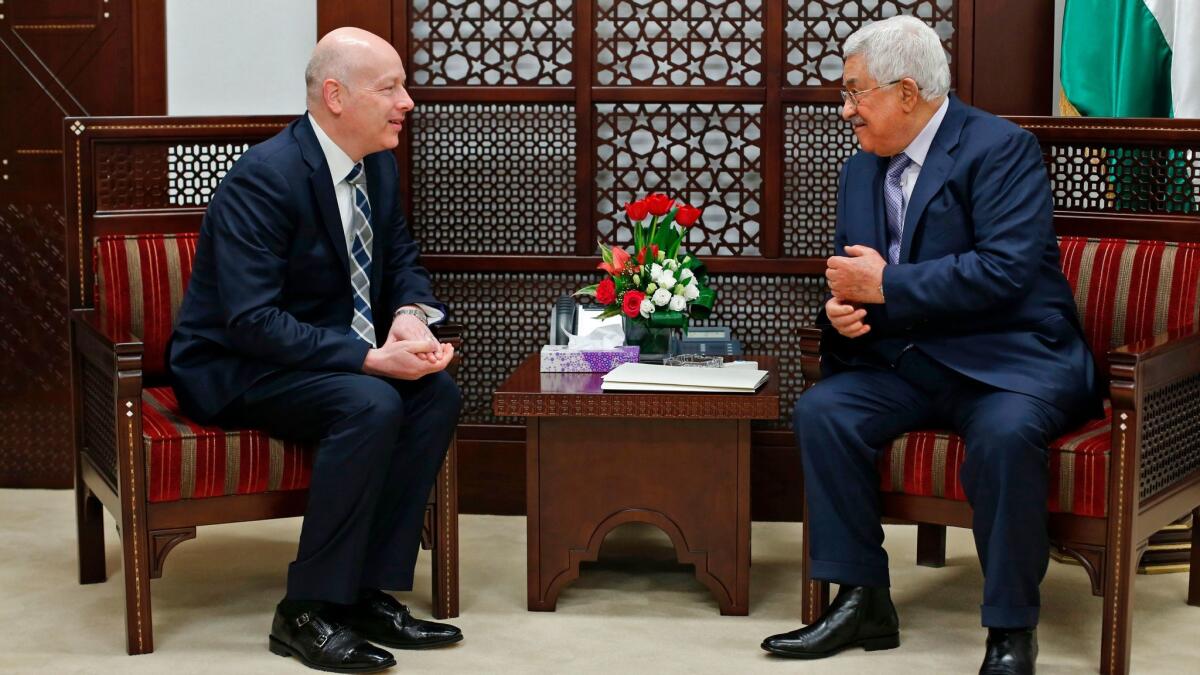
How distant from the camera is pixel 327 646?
3078 millimetres

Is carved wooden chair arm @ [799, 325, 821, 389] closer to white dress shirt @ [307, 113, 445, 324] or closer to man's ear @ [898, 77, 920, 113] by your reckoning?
man's ear @ [898, 77, 920, 113]

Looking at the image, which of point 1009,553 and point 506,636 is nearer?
point 1009,553

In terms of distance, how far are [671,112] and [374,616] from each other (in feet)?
5.88

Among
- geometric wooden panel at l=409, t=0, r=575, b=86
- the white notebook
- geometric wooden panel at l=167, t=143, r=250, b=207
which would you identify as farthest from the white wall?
the white notebook

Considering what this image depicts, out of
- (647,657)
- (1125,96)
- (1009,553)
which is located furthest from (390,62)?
(1125,96)

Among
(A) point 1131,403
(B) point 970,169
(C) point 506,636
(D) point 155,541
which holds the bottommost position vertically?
(C) point 506,636

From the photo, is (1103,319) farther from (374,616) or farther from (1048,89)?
(374,616)

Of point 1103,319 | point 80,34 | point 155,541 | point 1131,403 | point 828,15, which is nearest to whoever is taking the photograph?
point 1131,403

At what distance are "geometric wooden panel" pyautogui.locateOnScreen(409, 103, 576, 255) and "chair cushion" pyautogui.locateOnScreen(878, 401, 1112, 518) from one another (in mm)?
1477

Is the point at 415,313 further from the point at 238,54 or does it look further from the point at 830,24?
the point at 830,24

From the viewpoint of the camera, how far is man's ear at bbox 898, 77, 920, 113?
3275 mm

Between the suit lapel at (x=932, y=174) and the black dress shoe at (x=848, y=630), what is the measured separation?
2.55 feet

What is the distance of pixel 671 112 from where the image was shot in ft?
14.0

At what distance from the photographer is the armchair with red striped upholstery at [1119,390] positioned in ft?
9.75
